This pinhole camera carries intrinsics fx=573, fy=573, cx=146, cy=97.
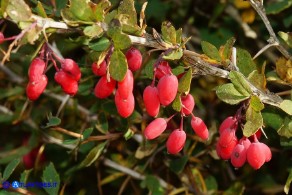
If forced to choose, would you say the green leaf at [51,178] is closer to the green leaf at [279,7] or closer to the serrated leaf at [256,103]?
the serrated leaf at [256,103]

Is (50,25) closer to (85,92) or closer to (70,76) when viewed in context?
(70,76)

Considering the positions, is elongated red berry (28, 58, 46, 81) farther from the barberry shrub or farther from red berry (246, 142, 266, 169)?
red berry (246, 142, 266, 169)

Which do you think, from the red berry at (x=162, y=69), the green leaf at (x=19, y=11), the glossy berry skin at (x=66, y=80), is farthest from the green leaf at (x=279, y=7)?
the green leaf at (x=19, y=11)

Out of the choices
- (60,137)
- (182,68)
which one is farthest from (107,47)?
(60,137)

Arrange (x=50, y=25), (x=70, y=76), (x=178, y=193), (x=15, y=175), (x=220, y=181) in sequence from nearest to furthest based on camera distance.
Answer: (x=50, y=25) → (x=70, y=76) → (x=178, y=193) → (x=220, y=181) → (x=15, y=175)

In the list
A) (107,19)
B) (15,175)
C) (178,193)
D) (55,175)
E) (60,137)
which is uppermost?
(107,19)

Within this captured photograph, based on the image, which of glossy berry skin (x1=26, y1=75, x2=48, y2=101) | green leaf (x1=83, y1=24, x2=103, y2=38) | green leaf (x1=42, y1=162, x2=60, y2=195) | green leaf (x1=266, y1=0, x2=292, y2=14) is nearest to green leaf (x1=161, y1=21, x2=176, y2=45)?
green leaf (x1=83, y1=24, x2=103, y2=38)

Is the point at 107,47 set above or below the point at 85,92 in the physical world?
above

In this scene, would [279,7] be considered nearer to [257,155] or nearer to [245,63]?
[245,63]
